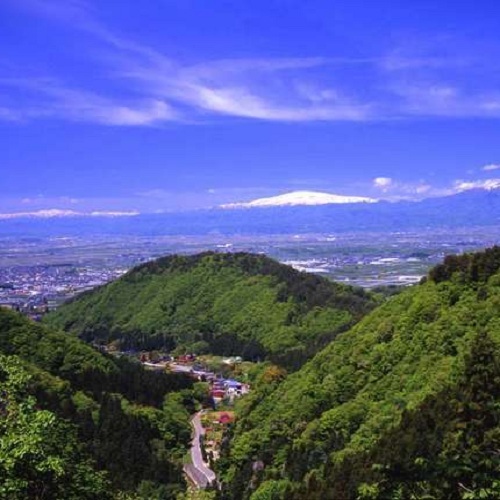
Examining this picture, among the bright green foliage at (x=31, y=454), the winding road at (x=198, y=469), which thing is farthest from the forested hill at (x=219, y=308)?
the bright green foliage at (x=31, y=454)

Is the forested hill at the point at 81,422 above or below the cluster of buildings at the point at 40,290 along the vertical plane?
above

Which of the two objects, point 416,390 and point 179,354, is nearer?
point 416,390

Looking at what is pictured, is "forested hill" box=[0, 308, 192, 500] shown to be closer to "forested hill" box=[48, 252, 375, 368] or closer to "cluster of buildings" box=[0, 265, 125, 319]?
"forested hill" box=[48, 252, 375, 368]

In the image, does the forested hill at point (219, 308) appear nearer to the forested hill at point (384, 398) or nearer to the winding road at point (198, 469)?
the winding road at point (198, 469)

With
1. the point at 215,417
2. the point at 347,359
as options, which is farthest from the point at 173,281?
the point at 347,359

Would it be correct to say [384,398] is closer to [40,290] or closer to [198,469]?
[198,469]

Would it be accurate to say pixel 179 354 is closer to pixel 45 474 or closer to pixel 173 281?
pixel 173 281
